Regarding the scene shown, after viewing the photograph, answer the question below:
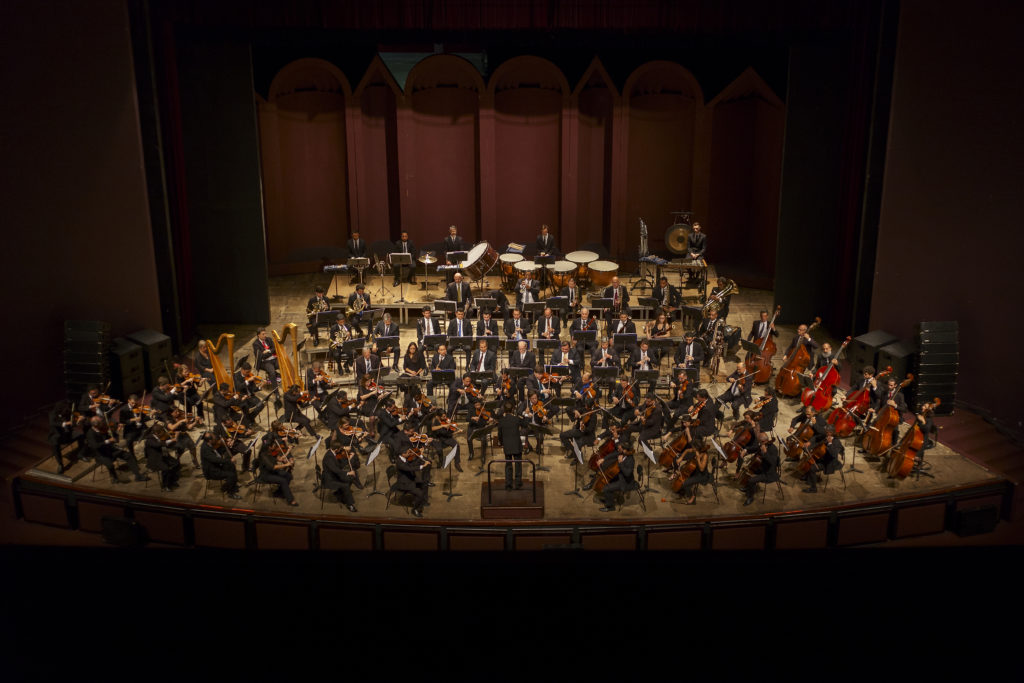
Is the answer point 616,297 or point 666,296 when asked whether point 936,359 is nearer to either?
point 666,296

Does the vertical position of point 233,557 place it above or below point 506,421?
above

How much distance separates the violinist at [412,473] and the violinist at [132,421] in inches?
136

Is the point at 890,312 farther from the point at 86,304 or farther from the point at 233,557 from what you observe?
the point at 233,557

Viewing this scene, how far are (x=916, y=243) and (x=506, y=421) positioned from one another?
7204 millimetres

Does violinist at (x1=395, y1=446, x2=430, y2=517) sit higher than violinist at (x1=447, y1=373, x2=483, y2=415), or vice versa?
violinist at (x1=447, y1=373, x2=483, y2=415)

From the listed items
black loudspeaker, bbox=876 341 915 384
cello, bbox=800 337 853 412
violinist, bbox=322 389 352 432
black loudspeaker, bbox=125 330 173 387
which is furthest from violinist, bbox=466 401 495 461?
black loudspeaker, bbox=876 341 915 384

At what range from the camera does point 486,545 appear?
31.2ft

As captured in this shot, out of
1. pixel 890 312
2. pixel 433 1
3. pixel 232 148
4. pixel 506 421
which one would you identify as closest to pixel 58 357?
pixel 232 148

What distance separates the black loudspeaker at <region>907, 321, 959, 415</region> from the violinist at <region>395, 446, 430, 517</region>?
704 cm

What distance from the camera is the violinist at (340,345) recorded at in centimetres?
1353

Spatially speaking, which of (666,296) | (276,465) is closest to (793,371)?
(666,296)

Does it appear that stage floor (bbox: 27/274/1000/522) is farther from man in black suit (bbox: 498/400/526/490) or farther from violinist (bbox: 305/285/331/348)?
violinist (bbox: 305/285/331/348)

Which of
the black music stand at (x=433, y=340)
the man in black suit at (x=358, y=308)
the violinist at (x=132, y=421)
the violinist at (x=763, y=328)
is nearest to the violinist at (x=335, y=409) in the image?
the black music stand at (x=433, y=340)

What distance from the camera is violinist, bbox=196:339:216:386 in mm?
12570
